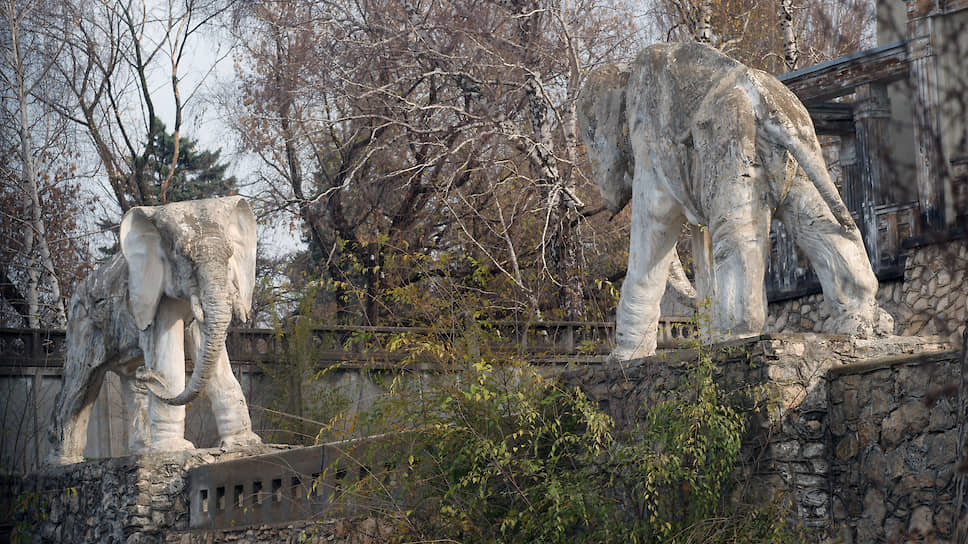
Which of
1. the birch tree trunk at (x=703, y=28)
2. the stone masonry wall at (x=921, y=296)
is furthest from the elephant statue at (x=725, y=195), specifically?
the birch tree trunk at (x=703, y=28)

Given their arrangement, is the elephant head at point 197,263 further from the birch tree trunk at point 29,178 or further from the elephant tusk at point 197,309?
the birch tree trunk at point 29,178

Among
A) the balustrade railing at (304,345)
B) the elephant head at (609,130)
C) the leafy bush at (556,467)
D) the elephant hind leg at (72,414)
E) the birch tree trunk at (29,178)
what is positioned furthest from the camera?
the birch tree trunk at (29,178)

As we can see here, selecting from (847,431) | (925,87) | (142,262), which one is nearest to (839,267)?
(847,431)

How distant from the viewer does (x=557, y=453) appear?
832cm

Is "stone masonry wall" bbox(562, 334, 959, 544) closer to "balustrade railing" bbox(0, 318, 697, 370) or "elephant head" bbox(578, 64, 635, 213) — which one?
"elephant head" bbox(578, 64, 635, 213)

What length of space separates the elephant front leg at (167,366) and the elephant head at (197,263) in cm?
11

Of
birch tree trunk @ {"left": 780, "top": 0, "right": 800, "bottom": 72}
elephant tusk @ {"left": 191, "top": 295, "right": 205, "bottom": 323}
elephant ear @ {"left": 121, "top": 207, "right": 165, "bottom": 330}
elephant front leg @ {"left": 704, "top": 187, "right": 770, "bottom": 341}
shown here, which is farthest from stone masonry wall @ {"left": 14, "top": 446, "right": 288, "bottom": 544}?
birch tree trunk @ {"left": 780, "top": 0, "right": 800, "bottom": 72}

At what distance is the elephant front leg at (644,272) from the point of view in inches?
327

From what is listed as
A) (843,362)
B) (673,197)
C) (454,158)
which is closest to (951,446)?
(843,362)

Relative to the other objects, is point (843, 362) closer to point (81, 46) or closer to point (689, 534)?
point (689, 534)

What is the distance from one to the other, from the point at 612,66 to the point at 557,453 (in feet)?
8.40

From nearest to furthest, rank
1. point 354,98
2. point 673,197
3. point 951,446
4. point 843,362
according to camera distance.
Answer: point 951,446
point 843,362
point 673,197
point 354,98

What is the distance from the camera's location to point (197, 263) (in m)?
11.3

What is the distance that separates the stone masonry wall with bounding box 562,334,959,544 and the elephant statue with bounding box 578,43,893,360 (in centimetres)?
35
